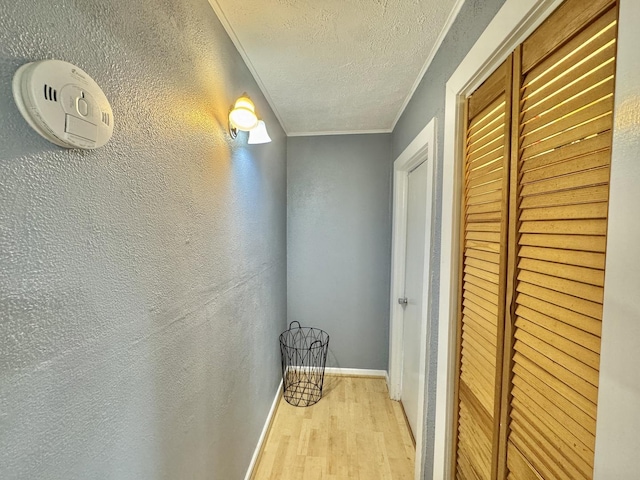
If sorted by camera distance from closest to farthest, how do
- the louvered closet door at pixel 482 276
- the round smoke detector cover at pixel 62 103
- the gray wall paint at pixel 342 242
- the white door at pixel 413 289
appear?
the round smoke detector cover at pixel 62 103
the louvered closet door at pixel 482 276
the white door at pixel 413 289
the gray wall paint at pixel 342 242

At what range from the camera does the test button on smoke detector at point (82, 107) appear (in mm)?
466

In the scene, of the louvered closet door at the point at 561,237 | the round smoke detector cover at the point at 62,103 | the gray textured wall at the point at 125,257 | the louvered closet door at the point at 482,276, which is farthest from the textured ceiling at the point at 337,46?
the round smoke detector cover at the point at 62,103

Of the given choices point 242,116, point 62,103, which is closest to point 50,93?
point 62,103

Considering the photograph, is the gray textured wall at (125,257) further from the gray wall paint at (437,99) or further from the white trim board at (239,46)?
the gray wall paint at (437,99)

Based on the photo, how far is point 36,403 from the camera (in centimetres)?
44

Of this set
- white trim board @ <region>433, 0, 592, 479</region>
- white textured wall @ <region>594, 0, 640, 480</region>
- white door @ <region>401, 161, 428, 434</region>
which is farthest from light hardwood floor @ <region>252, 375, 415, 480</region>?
white textured wall @ <region>594, 0, 640, 480</region>

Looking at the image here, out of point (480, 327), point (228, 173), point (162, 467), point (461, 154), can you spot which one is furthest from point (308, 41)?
point (162, 467)

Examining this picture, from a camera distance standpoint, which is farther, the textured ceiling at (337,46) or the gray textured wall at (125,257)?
the textured ceiling at (337,46)

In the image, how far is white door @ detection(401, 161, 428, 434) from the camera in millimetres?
1786

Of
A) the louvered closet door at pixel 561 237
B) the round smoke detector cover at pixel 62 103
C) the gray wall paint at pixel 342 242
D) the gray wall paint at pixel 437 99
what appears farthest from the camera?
the gray wall paint at pixel 342 242

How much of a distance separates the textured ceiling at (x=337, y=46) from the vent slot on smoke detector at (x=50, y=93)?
32.9 inches

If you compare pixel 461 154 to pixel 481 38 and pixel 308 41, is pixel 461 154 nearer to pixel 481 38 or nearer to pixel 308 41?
pixel 481 38

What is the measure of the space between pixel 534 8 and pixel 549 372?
34.3 inches

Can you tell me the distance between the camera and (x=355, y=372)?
8.32ft
